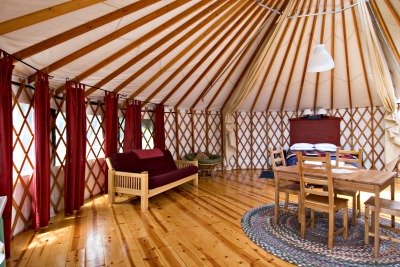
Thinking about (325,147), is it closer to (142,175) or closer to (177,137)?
(177,137)

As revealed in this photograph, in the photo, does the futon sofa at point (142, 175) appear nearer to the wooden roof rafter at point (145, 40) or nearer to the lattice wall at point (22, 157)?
the lattice wall at point (22, 157)

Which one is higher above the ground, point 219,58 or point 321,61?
point 219,58

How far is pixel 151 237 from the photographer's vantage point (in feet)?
7.27

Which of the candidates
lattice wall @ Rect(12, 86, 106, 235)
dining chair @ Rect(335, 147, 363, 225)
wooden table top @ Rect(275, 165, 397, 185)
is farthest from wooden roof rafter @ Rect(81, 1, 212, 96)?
dining chair @ Rect(335, 147, 363, 225)

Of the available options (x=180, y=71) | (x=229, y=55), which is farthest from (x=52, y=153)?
(x=229, y=55)

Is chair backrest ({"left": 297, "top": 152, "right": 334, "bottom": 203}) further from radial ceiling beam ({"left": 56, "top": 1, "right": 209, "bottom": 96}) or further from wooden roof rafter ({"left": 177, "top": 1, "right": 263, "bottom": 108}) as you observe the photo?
wooden roof rafter ({"left": 177, "top": 1, "right": 263, "bottom": 108})

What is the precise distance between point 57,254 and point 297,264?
1879mm

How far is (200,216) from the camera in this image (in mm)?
2756

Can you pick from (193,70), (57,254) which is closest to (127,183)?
(57,254)

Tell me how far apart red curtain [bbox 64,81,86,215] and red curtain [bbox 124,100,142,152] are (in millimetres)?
960

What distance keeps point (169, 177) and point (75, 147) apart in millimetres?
1278

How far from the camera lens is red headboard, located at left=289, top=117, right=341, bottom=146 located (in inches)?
211

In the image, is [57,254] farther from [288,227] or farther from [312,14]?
[312,14]

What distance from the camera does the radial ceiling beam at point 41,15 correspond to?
160cm
